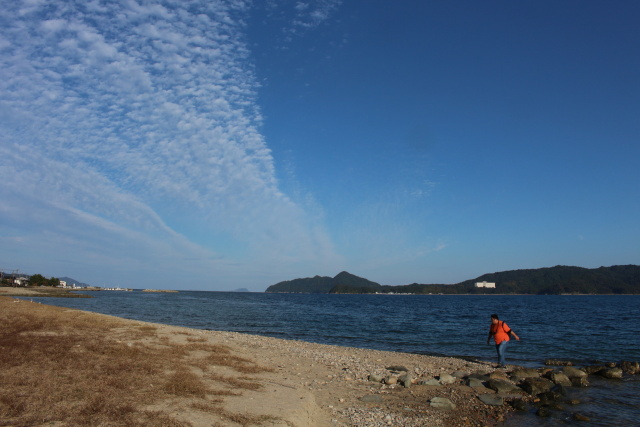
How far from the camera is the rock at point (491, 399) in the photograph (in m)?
14.3

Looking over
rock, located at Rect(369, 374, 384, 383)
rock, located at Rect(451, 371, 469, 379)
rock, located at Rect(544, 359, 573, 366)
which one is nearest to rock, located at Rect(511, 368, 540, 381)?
rock, located at Rect(451, 371, 469, 379)

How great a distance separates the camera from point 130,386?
1209 cm

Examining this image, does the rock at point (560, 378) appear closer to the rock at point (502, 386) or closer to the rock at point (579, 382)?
the rock at point (579, 382)

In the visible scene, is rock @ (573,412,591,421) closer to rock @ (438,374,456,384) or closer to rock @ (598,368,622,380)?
rock @ (438,374,456,384)

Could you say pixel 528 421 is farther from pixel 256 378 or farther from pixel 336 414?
pixel 256 378

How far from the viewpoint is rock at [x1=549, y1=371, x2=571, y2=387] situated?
17.8 m

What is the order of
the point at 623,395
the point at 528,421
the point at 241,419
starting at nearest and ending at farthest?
the point at 241,419, the point at 528,421, the point at 623,395

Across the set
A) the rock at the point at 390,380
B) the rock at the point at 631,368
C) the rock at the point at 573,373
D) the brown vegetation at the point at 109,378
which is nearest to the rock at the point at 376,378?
the rock at the point at 390,380

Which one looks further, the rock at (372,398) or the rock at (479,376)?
the rock at (479,376)

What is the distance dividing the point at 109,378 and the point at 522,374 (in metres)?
18.2

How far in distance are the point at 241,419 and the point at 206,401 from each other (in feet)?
5.96

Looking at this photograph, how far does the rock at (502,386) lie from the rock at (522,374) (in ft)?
7.41

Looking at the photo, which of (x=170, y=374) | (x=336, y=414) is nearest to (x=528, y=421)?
(x=336, y=414)

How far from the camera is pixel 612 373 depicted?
19.4 m
